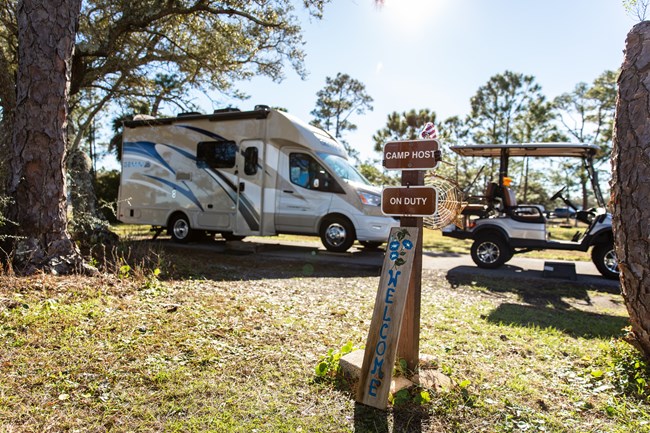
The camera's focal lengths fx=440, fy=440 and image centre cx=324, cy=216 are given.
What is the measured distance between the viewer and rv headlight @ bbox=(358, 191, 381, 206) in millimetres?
9516

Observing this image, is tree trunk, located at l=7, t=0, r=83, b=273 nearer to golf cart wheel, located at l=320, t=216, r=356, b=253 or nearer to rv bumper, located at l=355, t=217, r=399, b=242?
golf cart wheel, located at l=320, t=216, r=356, b=253

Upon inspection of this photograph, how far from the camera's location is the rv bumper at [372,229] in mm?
9398

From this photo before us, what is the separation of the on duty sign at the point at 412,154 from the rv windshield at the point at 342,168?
21.4 ft

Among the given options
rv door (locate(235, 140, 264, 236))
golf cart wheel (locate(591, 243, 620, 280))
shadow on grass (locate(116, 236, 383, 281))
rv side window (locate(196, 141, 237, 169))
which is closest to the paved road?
shadow on grass (locate(116, 236, 383, 281))

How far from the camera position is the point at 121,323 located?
385 cm

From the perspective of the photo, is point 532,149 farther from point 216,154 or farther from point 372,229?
point 216,154

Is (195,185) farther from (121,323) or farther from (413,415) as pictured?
(413,415)

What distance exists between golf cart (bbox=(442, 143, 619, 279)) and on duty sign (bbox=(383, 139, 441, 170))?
201 inches

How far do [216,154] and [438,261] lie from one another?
19.1 feet

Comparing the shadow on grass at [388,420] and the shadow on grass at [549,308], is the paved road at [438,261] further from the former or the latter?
the shadow on grass at [388,420]

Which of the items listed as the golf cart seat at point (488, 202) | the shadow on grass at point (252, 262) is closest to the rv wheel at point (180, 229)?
the shadow on grass at point (252, 262)

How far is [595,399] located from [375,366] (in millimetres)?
1504

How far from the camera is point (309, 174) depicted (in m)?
9.95

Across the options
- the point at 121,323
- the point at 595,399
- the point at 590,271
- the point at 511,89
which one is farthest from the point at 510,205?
the point at 511,89
